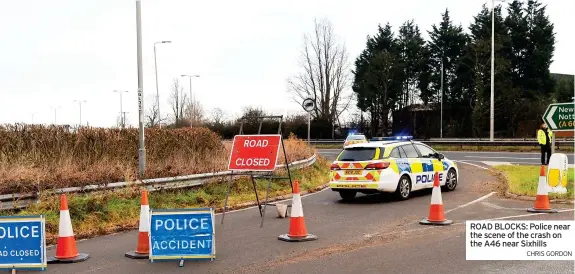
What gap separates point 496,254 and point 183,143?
12270 mm

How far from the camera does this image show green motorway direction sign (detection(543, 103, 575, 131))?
12.8 m

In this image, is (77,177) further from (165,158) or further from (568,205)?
(568,205)

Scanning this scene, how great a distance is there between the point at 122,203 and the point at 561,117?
10259mm

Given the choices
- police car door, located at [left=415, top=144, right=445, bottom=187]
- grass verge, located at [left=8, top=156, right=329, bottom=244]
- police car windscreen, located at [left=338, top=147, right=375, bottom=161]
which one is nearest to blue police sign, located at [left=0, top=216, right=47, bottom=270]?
grass verge, located at [left=8, top=156, right=329, bottom=244]

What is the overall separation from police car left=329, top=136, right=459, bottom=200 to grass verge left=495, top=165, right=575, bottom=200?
7.05ft

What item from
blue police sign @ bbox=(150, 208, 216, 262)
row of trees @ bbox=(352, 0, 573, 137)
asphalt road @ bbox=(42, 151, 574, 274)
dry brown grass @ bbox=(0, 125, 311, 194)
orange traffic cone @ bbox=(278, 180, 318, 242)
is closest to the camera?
asphalt road @ bbox=(42, 151, 574, 274)

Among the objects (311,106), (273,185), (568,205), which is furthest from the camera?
(311,106)

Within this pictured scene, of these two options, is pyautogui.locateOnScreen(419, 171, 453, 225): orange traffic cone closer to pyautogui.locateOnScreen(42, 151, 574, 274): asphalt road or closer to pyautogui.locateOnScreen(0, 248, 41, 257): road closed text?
pyautogui.locateOnScreen(42, 151, 574, 274): asphalt road

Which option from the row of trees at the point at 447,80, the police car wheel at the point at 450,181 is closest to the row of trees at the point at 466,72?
the row of trees at the point at 447,80

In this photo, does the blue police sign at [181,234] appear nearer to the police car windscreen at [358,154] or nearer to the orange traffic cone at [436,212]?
the orange traffic cone at [436,212]

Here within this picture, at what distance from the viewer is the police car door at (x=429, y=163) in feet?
45.8

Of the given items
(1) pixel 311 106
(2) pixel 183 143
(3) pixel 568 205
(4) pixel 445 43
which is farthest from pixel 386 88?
(3) pixel 568 205

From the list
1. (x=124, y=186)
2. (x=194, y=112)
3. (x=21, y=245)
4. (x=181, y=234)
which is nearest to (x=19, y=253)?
(x=21, y=245)

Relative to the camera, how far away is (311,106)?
21.6m
